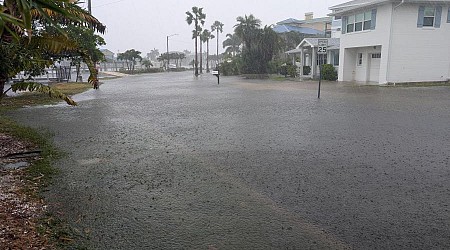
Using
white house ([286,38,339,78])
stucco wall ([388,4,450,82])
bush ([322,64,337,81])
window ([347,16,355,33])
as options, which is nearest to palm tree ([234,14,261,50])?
white house ([286,38,339,78])

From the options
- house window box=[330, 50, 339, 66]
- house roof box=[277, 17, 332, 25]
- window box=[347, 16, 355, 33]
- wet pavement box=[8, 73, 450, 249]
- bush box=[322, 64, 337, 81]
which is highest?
house roof box=[277, 17, 332, 25]

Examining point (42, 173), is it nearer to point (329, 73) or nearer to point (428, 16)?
point (428, 16)

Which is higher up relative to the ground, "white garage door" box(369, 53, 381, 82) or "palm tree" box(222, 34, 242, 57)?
"palm tree" box(222, 34, 242, 57)

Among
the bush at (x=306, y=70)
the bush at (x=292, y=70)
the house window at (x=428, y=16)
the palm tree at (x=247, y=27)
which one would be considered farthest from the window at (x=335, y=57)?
the palm tree at (x=247, y=27)

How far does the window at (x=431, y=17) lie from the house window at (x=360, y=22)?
3072 mm

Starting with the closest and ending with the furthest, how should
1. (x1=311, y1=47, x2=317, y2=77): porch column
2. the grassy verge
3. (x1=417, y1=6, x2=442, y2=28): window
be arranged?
the grassy verge → (x1=417, y1=6, x2=442, y2=28): window → (x1=311, y1=47, x2=317, y2=77): porch column

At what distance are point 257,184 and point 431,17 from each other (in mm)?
25199

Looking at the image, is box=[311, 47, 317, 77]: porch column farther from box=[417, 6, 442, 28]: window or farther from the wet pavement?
the wet pavement

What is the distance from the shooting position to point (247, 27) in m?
44.7

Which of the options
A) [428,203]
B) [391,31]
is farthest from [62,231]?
[391,31]

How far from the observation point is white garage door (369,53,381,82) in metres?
27.5

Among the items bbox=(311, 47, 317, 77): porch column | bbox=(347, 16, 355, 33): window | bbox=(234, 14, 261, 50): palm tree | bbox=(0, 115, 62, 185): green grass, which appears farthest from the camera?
bbox=(234, 14, 261, 50): palm tree

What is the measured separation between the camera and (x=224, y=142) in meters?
8.04

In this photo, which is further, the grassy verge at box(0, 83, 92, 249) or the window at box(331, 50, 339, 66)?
the window at box(331, 50, 339, 66)
